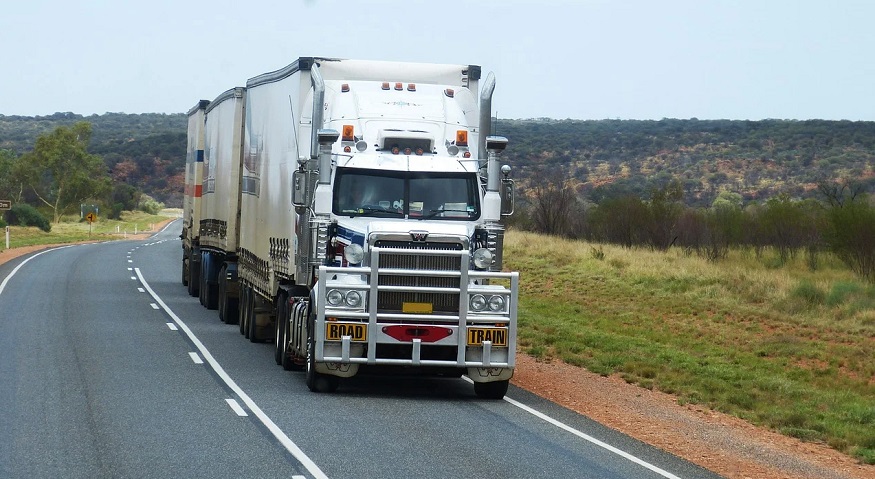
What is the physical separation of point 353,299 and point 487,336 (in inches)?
64.5

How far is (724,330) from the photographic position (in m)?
27.5

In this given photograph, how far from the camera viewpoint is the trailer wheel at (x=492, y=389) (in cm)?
1509

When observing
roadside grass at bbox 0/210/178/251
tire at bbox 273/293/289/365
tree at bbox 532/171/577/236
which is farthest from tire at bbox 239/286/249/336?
roadside grass at bbox 0/210/178/251

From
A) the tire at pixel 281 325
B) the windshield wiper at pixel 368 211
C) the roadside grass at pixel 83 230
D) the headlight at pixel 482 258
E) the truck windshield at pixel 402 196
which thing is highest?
the truck windshield at pixel 402 196

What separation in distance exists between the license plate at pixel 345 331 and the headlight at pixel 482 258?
1705 millimetres

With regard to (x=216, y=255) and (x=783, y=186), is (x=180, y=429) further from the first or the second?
(x=783, y=186)

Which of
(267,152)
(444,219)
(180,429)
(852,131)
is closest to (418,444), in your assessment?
(180,429)

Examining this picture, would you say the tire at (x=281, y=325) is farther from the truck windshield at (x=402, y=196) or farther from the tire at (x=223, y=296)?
the tire at (x=223, y=296)

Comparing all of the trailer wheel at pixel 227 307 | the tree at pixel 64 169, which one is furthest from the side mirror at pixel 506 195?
the tree at pixel 64 169

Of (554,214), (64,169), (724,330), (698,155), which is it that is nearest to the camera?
(724,330)

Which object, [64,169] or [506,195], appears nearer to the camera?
[506,195]

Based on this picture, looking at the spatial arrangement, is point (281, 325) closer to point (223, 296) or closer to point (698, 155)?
point (223, 296)

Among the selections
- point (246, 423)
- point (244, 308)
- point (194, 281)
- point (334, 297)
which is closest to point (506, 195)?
point (334, 297)

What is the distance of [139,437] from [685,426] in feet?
20.8
